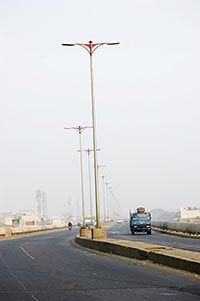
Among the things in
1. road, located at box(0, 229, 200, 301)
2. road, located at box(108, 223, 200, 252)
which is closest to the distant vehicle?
road, located at box(108, 223, 200, 252)

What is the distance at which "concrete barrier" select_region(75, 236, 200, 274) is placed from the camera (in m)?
20.0

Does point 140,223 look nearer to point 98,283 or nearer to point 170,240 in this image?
point 170,240

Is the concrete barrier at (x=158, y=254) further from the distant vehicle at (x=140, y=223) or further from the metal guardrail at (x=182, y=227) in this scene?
the distant vehicle at (x=140, y=223)

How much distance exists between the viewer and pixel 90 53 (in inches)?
1593

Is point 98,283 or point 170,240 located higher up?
point 170,240

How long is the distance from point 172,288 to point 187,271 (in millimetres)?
3740

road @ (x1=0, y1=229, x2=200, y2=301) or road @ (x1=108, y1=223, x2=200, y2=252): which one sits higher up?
road @ (x1=108, y1=223, x2=200, y2=252)

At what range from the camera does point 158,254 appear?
23578mm

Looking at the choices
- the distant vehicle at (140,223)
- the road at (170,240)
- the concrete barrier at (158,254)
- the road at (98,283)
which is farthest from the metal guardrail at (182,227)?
the road at (98,283)

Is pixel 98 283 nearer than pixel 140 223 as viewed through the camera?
Yes

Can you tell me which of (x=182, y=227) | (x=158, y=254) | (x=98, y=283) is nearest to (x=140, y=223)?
(x=182, y=227)

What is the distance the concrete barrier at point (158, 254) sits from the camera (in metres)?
20.0

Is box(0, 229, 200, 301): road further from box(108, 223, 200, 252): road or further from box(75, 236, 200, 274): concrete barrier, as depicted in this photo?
box(108, 223, 200, 252): road

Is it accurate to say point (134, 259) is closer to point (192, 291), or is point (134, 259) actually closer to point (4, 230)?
point (192, 291)
